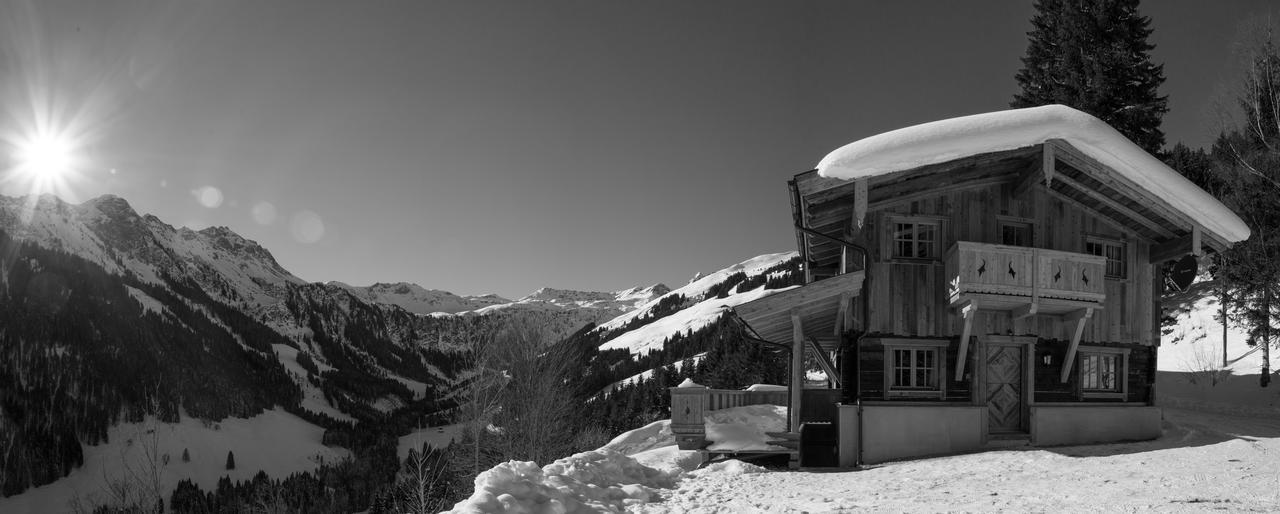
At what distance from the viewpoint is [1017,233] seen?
16.1 m

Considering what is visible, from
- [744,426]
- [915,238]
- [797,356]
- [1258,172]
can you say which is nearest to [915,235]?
[915,238]

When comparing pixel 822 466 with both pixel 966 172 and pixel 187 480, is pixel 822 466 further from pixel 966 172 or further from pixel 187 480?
pixel 187 480

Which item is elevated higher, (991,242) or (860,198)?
(860,198)

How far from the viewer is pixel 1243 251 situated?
822 inches

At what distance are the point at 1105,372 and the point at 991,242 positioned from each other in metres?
4.54

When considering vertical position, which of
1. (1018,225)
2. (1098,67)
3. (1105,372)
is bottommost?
(1105,372)

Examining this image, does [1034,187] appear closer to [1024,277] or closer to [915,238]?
[1024,277]

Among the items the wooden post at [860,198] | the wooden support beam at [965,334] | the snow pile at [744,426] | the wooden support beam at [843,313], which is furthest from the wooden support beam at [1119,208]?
the snow pile at [744,426]

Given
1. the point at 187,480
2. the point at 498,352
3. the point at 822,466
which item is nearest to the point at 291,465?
the point at 187,480

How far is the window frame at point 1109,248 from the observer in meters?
16.5

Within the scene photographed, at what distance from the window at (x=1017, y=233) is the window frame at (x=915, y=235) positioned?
5.67ft

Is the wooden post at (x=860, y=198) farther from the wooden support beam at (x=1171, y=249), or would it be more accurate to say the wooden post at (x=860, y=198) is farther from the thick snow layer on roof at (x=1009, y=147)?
the wooden support beam at (x=1171, y=249)

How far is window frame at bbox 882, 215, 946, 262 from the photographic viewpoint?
A: 15.3m

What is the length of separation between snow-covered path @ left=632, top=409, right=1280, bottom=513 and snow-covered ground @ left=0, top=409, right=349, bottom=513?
6312cm
